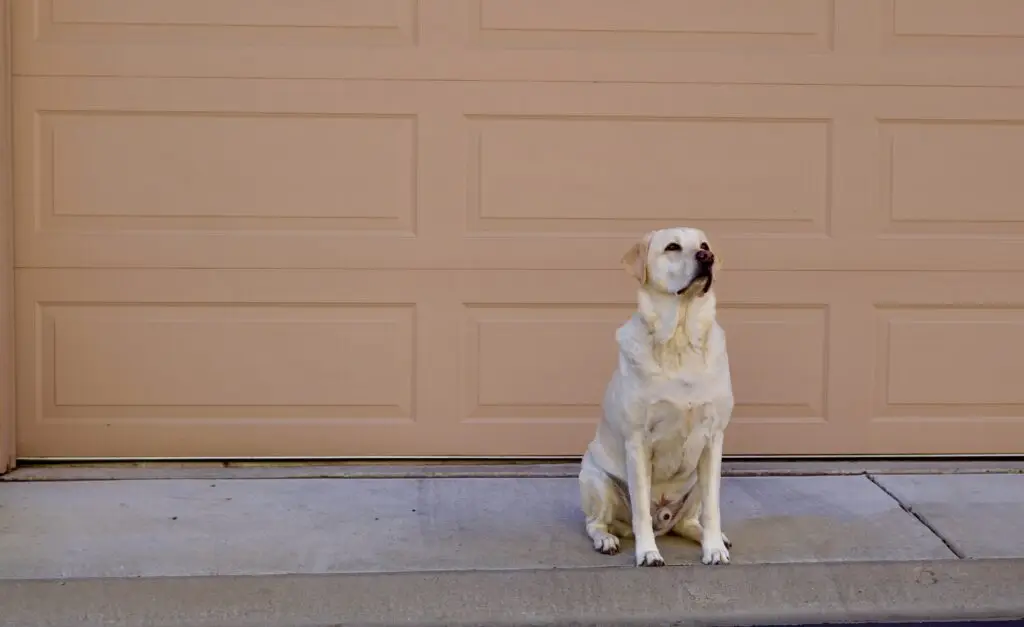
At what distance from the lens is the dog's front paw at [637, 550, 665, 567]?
10.4ft

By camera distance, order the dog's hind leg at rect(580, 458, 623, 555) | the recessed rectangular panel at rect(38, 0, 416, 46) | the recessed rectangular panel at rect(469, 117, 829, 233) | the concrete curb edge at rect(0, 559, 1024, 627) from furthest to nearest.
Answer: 1. the recessed rectangular panel at rect(469, 117, 829, 233)
2. the recessed rectangular panel at rect(38, 0, 416, 46)
3. the dog's hind leg at rect(580, 458, 623, 555)
4. the concrete curb edge at rect(0, 559, 1024, 627)

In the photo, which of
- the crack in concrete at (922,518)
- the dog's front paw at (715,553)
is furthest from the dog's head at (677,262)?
the crack in concrete at (922,518)

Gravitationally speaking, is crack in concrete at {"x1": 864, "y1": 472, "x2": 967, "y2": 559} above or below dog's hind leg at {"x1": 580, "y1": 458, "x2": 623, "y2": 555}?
below

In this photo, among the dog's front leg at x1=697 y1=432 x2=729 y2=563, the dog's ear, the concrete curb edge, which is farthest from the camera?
the dog's front leg at x1=697 y1=432 x2=729 y2=563

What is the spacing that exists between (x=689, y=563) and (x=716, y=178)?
1.72 m

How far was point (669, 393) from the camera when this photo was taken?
315 cm

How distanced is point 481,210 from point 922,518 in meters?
1.98

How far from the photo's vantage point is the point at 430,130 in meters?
4.29

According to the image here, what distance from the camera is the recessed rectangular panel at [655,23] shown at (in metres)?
4.28

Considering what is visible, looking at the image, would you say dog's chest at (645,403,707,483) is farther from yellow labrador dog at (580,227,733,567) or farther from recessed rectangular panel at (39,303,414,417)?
recessed rectangular panel at (39,303,414,417)

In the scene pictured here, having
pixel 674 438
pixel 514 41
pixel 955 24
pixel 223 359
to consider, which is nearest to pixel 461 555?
pixel 674 438

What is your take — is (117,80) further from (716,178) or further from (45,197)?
(716,178)

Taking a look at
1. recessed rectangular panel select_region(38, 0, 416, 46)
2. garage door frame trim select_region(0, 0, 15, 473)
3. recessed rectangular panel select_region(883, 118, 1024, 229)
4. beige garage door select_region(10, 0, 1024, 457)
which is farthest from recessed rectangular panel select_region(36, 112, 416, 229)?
recessed rectangular panel select_region(883, 118, 1024, 229)

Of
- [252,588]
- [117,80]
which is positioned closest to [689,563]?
[252,588]
